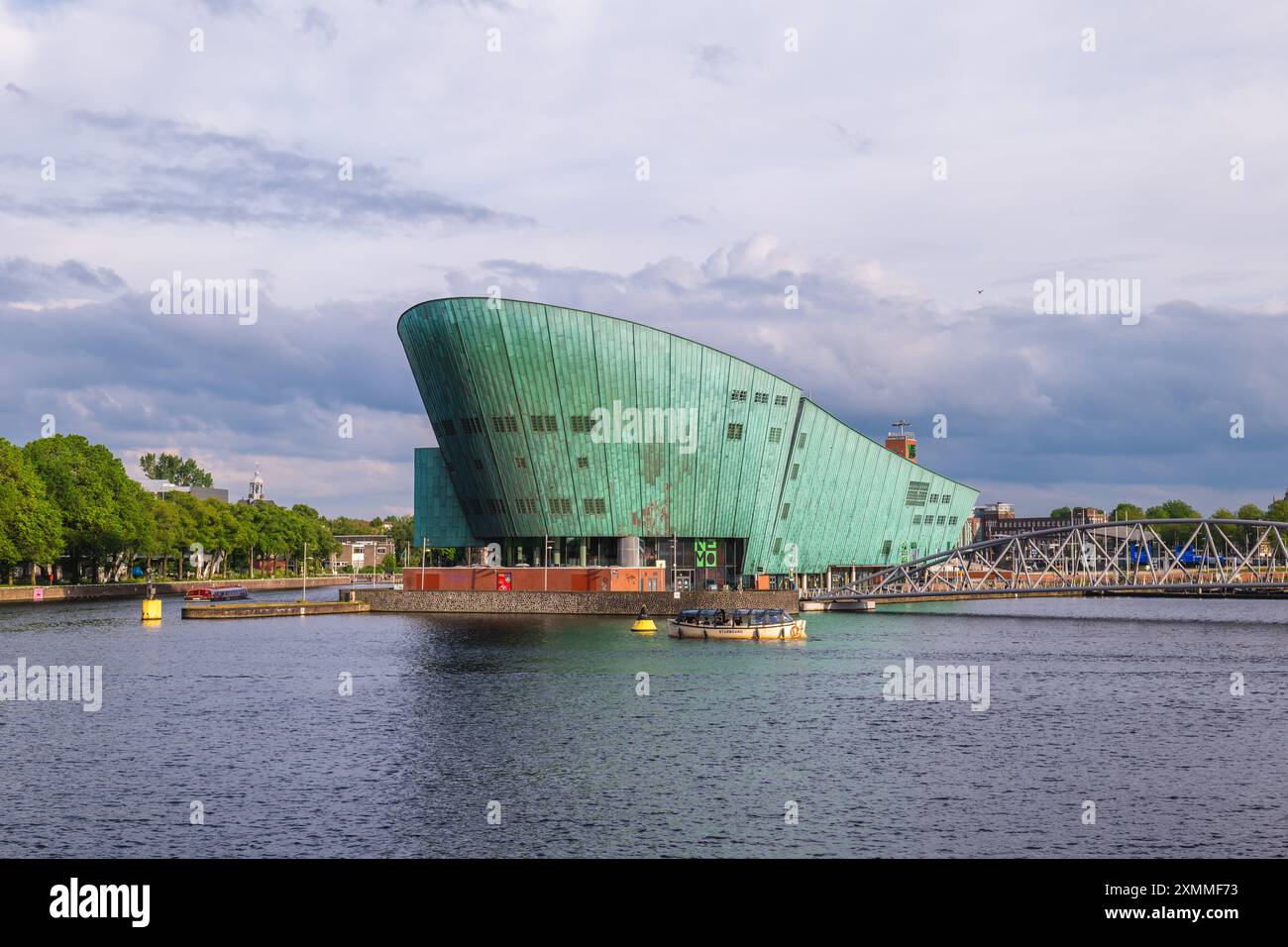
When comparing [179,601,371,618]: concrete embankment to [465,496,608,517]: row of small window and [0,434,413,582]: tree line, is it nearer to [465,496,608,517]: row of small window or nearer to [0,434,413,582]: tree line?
[465,496,608,517]: row of small window

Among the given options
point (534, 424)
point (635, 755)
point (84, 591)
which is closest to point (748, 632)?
point (534, 424)

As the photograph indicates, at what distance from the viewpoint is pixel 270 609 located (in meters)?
117

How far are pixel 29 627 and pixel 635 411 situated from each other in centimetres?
5478

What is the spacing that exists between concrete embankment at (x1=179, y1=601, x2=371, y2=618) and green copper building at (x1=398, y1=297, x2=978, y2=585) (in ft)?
48.3

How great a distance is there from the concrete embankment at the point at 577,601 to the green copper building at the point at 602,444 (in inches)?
305

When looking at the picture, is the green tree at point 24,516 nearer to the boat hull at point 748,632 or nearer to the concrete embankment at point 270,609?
the concrete embankment at point 270,609

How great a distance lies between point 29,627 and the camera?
94.0 meters

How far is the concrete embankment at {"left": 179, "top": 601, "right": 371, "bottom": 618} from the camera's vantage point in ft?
368

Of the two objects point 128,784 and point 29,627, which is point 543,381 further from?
point 128,784

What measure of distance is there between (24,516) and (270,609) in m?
29.3

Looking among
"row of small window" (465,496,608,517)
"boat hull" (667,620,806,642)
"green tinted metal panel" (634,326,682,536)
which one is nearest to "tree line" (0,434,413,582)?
"row of small window" (465,496,608,517)

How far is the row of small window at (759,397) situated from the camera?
122875 mm

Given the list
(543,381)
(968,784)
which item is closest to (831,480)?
(543,381)

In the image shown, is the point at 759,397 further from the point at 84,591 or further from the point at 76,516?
the point at 84,591
